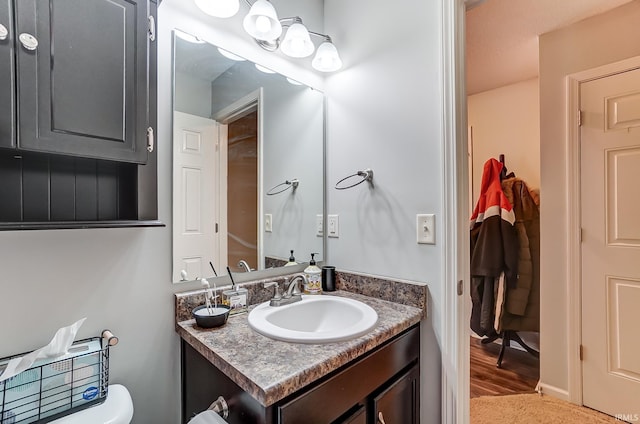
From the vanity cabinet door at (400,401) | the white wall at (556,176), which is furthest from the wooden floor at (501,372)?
the vanity cabinet door at (400,401)

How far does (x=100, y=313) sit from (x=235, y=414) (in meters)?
0.51

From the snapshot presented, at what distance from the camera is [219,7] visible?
42.9 inches

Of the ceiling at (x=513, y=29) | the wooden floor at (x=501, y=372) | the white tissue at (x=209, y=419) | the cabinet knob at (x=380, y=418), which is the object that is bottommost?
the wooden floor at (x=501, y=372)

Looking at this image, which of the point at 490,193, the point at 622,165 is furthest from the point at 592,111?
the point at 490,193

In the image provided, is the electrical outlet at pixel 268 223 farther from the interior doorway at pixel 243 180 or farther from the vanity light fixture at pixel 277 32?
the vanity light fixture at pixel 277 32

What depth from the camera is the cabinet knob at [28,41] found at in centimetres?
67

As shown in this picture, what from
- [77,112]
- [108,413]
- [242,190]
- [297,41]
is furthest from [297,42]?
[108,413]

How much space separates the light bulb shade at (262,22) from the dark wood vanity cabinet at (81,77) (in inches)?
17.0

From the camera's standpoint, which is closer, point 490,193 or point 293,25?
point 293,25

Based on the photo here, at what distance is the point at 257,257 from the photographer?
1.36 m

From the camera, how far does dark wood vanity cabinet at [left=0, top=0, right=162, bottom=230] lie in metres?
0.67

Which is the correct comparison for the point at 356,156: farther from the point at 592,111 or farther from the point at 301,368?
the point at 592,111

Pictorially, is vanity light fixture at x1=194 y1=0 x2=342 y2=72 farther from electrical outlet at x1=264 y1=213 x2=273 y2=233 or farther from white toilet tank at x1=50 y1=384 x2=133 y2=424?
white toilet tank at x1=50 y1=384 x2=133 y2=424

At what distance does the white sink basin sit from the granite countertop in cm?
3
